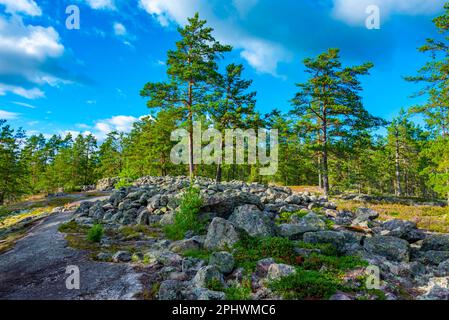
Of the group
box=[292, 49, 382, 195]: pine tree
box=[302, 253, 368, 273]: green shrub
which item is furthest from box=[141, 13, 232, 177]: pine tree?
box=[302, 253, 368, 273]: green shrub

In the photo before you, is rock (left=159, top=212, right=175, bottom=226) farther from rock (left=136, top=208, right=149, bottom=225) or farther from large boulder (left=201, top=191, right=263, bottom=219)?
large boulder (left=201, top=191, right=263, bottom=219)

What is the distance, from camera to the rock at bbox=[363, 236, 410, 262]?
910 cm

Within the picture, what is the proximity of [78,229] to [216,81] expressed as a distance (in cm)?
1926

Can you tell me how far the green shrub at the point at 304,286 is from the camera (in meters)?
6.05

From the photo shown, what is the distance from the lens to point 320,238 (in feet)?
33.1

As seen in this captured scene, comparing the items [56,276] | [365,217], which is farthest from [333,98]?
[56,276]

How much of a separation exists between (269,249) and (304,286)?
2.85 meters

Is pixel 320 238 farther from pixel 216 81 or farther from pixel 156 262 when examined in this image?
pixel 216 81

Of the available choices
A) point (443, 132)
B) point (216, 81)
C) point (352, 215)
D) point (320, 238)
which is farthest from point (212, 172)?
point (320, 238)

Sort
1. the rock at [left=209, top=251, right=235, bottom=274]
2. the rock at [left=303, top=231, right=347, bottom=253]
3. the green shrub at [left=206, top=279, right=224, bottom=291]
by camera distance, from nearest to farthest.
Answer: the green shrub at [left=206, top=279, right=224, bottom=291] < the rock at [left=209, top=251, right=235, bottom=274] < the rock at [left=303, top=231, right=347, bottom=253]

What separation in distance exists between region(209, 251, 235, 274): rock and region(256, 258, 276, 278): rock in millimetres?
731

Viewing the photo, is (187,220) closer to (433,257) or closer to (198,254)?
(198,254)

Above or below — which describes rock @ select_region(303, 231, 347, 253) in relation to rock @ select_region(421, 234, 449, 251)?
above

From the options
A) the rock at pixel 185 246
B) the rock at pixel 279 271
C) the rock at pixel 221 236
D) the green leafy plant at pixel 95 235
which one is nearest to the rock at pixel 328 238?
the rock at pixel 221 236
